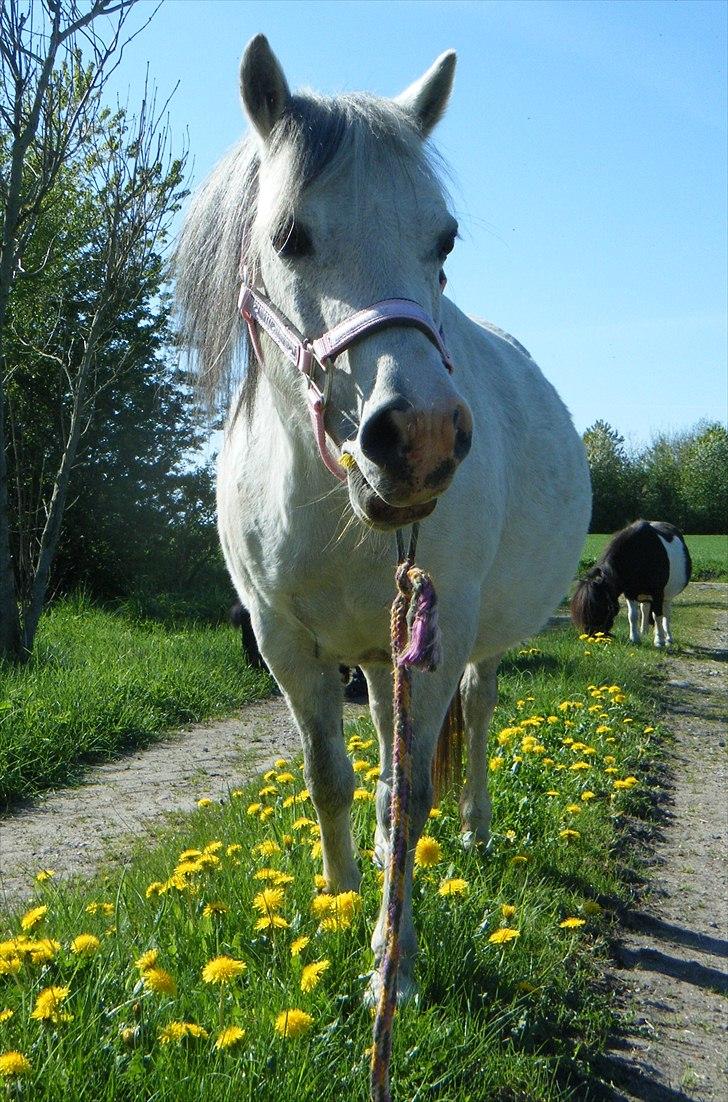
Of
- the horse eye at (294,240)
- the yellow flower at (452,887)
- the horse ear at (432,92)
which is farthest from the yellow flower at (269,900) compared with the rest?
the horse ear at (432,92)

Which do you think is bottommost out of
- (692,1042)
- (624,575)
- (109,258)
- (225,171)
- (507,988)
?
(692,1042)

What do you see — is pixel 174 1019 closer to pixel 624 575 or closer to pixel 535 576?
pixel 535 576

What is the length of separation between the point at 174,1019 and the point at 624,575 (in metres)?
10.9

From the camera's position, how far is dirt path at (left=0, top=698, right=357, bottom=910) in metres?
4.19

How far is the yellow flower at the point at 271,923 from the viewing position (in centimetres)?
256

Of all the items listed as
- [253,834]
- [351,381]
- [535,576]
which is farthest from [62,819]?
[351,381]

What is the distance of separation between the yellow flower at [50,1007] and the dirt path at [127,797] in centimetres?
145

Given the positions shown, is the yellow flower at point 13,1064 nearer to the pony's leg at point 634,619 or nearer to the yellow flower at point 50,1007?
the yellow flower at point 50,1007

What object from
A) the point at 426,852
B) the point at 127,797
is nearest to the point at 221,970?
the point at 426,852

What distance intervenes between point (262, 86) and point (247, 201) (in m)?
0.34

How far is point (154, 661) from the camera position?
26.7 ft

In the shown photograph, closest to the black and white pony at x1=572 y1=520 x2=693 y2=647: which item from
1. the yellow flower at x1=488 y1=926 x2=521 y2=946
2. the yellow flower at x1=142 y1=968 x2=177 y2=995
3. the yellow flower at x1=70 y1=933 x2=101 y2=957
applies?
the yellow flower at x1=488 y1=926 x2=521 y2=946

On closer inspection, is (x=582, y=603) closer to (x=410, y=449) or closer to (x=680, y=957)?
(x=680, y=957)

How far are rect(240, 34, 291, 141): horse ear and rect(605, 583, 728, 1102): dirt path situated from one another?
2.60 meters
